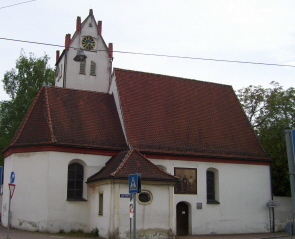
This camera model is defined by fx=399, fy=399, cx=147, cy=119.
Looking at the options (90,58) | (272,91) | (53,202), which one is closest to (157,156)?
(53,202)

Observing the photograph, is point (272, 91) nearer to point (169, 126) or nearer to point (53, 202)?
point (169, 126)

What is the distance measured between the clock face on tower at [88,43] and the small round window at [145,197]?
1688 cm

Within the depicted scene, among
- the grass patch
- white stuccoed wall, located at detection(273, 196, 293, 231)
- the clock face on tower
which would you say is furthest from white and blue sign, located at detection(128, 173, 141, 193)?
the clock face on tower

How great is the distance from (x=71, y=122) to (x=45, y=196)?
4.64 meters

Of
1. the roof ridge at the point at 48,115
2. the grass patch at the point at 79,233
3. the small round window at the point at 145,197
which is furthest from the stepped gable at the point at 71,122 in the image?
the grass patch at the point at 79,233

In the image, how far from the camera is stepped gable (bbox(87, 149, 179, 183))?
66.9ft

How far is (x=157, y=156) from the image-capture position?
24.1 metres

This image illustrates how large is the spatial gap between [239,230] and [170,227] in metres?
7.06

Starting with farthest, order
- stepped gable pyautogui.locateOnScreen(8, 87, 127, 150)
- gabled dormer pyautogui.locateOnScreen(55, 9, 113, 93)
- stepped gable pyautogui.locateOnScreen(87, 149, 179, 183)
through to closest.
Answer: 1. gabled dormer pyautogui.locateOnScreen(55, 9, 113, 93)
2. stepped gable pyautogui.locateOnScreen(8, 87, 127, 150)
3. stepped gable pyautogui.locateOnScreen(87, 149, 179, 183)

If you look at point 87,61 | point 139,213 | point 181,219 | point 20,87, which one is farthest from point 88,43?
point 139,213

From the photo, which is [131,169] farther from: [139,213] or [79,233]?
[79,233]

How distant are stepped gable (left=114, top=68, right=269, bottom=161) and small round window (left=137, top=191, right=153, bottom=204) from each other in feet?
11.6

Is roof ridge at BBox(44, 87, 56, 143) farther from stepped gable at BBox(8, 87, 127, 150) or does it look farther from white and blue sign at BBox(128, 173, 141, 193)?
white and blue sign at BBox(128, 173, 141, 193)

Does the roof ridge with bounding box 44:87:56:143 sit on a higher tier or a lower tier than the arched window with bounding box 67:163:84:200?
higher
